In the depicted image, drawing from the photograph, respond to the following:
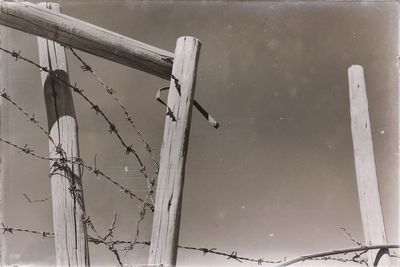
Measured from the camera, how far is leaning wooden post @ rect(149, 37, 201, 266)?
2154 mm

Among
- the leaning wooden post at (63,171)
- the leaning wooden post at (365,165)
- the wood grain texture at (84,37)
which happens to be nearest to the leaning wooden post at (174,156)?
the wood grain texture at (84,37)

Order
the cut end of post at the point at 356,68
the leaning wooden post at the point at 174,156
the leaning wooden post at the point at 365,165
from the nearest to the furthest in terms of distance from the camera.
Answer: the leaning wooden post at the point at 174,156
the leaning wooden post at the point at 365,165
the cut end of post at the point at 356,68

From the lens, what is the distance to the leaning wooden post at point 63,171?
2.21m

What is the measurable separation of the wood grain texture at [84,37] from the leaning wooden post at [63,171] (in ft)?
0.86

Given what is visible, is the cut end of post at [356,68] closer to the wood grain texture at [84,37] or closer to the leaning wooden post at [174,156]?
the leaning wooden post at [174,156]

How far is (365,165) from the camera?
4004 millimetres

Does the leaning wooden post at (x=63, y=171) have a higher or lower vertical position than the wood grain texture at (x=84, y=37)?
lower

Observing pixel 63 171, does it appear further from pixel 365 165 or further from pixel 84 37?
pixel 365 165

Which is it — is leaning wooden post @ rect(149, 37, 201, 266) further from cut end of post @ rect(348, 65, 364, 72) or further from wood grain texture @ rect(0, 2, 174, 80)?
cut end of post @ rect(348, 65, 364, 72)

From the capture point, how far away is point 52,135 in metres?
2.39

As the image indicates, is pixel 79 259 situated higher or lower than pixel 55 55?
lower

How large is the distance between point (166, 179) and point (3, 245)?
111 centimetres

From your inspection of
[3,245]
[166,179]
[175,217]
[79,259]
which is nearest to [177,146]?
[166,179]

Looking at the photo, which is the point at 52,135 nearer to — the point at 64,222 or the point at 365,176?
the point at 64,222
